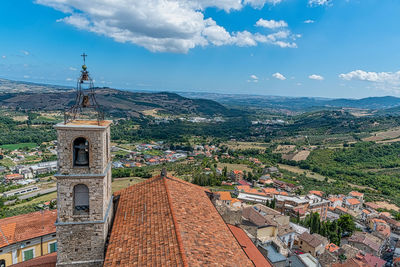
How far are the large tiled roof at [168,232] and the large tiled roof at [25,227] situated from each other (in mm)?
11266

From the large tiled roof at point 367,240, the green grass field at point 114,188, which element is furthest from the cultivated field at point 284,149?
the large tiled roof at point 367,240

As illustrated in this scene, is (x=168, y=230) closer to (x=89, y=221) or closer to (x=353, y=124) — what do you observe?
(x=89, y=221)

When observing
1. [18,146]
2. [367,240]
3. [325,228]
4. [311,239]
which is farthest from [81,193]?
[18,146]

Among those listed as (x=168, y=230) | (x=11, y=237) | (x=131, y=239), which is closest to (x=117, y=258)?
(x=131, y=239)

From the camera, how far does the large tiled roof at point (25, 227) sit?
73.5 feet

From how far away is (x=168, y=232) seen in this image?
12.9 metres

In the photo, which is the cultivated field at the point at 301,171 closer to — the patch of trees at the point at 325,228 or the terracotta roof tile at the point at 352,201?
the terracotta roof tile at the point at 352,201

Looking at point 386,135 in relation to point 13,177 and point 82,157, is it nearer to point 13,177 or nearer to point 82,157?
point 82,157

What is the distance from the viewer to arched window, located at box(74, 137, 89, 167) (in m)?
14.3

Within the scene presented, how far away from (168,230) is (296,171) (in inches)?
3991

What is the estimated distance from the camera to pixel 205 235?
14.0 meters

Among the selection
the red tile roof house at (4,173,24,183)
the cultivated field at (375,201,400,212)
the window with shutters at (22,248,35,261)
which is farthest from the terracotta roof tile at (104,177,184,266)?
the red tile roof house at (4,173,24,183)

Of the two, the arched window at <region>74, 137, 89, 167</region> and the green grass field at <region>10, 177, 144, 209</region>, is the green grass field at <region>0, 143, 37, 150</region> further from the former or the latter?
the arched window at <region>74, 137, 89, 167</region>

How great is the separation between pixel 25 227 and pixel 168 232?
18695mm
